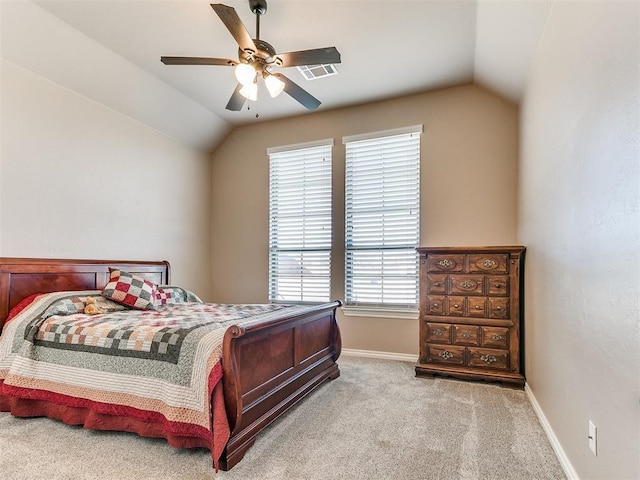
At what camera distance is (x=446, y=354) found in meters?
3.54

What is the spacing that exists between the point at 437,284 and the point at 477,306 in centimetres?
41

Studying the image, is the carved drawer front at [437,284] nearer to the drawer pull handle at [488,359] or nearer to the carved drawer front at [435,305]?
the carved drawer front at [435,305]

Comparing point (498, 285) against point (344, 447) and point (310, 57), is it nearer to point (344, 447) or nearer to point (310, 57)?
point (344, 447)

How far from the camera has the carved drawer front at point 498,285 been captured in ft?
11.2

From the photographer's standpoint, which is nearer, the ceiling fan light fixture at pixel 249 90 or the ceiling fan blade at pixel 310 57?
the ceiling fan blade at pixel 310 57

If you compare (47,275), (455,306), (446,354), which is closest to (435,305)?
(455,306)

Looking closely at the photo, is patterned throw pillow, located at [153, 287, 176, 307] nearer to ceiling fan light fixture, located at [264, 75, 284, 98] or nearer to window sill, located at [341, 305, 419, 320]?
window sill, located at [341, 305, 419, 320]

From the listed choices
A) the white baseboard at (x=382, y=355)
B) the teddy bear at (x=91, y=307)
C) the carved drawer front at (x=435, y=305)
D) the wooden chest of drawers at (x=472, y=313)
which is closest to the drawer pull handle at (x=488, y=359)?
the wooden chest of drawers at (x=472, y=313)

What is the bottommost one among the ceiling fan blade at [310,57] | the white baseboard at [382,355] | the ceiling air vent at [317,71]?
the white baseboard at [382,355]

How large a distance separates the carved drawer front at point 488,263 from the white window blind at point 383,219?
33.3 inches

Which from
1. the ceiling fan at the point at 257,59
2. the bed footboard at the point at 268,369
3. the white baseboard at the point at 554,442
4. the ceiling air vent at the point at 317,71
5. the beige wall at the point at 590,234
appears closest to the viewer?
the beige wall at the point at 590,234

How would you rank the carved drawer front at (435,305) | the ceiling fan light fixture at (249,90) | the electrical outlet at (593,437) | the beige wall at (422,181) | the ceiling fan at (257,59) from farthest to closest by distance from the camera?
the beige wall at (422,181) < the carved drawer front at (435,305) < the ceiling fan light fixture at (249,90) < the ceiling fan at (257,59) < the electrical outlet at (593,437)

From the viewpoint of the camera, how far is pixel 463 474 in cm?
191

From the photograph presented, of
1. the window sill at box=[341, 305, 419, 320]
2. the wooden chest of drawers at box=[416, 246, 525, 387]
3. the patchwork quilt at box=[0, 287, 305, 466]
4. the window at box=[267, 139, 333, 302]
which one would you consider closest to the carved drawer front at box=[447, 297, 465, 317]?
the wooden chest of drawers at box=[416, 246, 525, 387]
